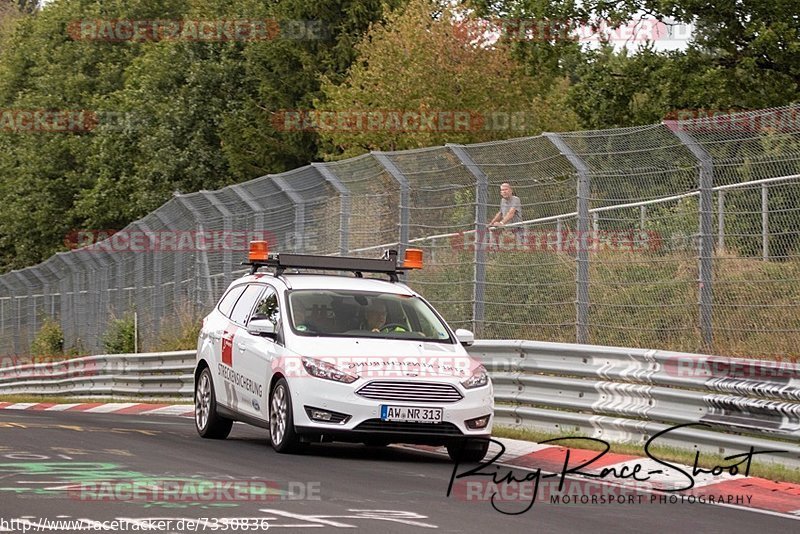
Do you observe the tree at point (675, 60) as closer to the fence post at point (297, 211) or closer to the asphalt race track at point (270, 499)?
the fence post at point (297, 211)

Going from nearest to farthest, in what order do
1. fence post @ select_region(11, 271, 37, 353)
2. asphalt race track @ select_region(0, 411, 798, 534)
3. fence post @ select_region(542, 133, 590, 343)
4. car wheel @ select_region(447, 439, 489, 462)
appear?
asphalt race track @ select_region(0, 411, 798, 534) → car wheel @ select_region(447, 439, 489, 462) → fence post @ select_region(542, 133, 590, 343) → fence post @ select_region(11, 271, 37, 353)

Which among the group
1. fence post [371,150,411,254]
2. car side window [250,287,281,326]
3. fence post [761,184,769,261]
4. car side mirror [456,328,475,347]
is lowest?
car side mirror [456,328,475,347]

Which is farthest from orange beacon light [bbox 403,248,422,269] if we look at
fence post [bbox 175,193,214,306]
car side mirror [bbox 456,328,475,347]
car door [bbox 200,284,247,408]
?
fence post [bbox 175,193,214,306]

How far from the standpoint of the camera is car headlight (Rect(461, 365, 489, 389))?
1265 centimetres

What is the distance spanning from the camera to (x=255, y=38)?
2213 inches

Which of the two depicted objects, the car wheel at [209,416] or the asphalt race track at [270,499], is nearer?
the asphalt race track at [270,499]

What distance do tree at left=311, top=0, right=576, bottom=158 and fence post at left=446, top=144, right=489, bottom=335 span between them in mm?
25118

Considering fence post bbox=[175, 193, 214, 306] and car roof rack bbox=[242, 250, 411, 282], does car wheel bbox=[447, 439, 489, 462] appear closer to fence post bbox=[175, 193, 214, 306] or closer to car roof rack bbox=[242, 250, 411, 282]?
car roof rack bbox=[242, 250, 411, 282]

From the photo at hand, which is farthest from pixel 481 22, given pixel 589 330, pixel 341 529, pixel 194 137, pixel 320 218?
pixel 341 529

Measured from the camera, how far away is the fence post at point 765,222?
1334cm

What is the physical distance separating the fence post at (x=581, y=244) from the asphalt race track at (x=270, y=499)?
2.89 metres

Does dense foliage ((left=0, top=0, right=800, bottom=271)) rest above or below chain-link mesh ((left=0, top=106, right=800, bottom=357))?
above

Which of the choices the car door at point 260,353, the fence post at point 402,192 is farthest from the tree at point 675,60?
the car door at point 260,353

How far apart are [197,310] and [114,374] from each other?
189cm
